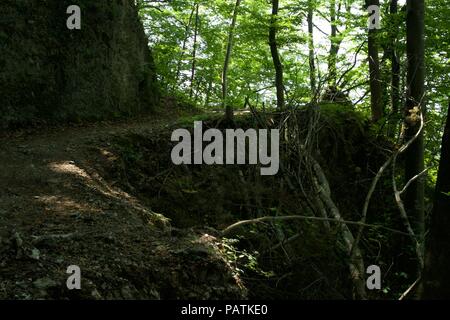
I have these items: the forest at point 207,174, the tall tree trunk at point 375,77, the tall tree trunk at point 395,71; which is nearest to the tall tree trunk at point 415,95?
the forest at point 207,174

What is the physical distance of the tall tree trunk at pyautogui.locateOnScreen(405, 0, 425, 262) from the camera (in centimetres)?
845

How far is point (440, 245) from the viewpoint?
324 centimetres

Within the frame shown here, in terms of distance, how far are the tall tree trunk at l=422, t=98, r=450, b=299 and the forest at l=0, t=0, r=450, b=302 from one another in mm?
12

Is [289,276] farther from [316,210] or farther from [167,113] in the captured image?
[167,113]

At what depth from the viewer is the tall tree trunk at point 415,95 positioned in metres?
8.45

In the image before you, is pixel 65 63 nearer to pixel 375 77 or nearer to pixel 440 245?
pixel 375 77

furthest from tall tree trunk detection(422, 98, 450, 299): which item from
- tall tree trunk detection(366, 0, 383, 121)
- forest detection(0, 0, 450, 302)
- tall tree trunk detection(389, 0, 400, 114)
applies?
tall tree trunk detection(366, 0, 383, 121)

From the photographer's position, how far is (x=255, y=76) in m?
22.1

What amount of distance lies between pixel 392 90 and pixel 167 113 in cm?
629

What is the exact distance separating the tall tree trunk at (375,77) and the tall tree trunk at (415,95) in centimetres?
180

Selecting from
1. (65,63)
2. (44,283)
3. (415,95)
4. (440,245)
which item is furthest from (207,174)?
(440,245)
